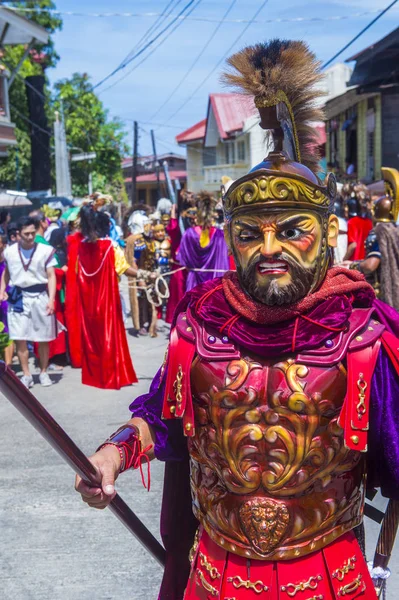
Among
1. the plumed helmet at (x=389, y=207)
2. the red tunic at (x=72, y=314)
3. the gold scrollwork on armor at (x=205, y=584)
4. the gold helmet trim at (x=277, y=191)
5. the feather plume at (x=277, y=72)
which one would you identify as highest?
the feather plume at (x=277, y=72)

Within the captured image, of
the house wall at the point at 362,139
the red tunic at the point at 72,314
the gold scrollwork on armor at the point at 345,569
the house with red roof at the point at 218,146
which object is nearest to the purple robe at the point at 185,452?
the gold scrollwork on armor at the point at 345,569

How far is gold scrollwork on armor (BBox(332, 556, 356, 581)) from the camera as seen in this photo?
7.18 ft

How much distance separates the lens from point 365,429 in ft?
6.93

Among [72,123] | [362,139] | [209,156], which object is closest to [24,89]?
[72,123]

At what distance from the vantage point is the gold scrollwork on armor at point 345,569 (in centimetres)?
219

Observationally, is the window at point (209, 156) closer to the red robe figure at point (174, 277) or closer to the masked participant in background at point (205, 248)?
the red robe figure at point (174, 277)

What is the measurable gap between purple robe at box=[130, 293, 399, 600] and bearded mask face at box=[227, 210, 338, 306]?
103 millimetres

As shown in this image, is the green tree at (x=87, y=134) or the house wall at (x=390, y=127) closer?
the house wall at (x=390, y=127)

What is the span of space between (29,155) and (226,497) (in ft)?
114

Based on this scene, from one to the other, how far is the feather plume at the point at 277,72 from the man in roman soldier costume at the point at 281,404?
0.22 meters

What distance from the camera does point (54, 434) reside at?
2.04 m

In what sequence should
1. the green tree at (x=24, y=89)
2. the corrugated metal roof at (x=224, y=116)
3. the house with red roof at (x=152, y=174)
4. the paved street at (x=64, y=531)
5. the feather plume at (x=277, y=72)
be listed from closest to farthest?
the feather plume at (x=277, y=72)
the paved street at (x=64, y=531)
the green tree at (x=24, y=89)
the corrugated metal roof at (x=224, y=116)
the house with red roof at (x=152, y=174)

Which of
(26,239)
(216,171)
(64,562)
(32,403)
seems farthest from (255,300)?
(216,171)

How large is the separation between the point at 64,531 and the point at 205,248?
597 centimetres
